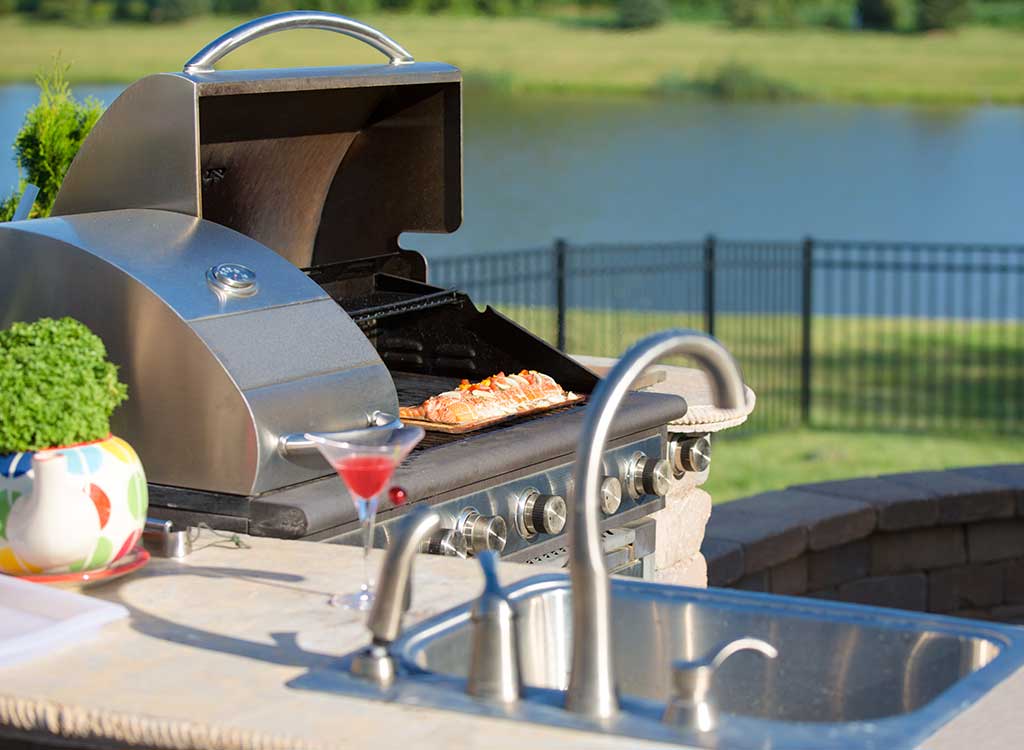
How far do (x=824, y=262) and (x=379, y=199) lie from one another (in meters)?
7.41

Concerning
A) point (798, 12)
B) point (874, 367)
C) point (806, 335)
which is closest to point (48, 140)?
point (806, 335)

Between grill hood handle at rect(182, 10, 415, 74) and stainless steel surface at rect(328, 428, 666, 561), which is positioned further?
grill hood handle at rect(182, 10, 415, 74)

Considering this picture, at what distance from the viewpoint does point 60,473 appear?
2.30 metres

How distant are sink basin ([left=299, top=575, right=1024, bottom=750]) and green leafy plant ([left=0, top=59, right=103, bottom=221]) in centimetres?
228

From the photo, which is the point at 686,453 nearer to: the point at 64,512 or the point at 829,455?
the point at 64,512

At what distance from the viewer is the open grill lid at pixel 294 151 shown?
3.01 metres

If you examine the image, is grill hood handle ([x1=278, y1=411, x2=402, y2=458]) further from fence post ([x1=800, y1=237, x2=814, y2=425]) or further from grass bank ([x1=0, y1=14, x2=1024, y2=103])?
grass bank ([x1=0, y1=14, x2=1024, y2=103])

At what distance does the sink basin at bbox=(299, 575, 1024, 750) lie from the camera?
2064 mm

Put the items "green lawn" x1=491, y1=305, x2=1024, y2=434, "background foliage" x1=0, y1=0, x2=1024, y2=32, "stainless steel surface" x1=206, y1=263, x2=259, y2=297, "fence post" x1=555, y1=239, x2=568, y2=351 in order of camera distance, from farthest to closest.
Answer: "background foliage" x1=0, y1=0, x2=1024, y2=32 → "green lawn" x1=491, y1=305, x2=1024, y2=434 → "fence post" x1=555, y1=239, x2=568, y2=351 → "stainless steel surface" x1=206, y1=263, x2=259, y2=297

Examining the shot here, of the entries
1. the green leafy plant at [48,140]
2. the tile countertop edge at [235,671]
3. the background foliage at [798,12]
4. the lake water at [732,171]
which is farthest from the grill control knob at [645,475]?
the background foliage at [798,12]

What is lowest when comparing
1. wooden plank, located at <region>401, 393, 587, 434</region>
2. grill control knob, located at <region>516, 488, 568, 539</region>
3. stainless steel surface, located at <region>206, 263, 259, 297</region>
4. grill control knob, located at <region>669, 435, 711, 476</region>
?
grill control knob, located at <region>669, 435, 711, 476</region>

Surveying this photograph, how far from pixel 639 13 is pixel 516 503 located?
941 inches

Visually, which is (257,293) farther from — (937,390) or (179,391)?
(937,390)

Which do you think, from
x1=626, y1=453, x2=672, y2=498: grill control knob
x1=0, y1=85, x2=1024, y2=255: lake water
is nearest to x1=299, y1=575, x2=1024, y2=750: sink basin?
x1=626, y1=453, x2=672, y2=498: grill control knob
